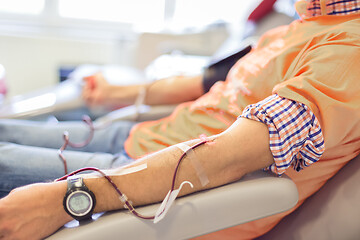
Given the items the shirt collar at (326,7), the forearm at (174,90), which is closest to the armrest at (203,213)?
the shirt collar at (326,7)

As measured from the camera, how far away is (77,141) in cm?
104

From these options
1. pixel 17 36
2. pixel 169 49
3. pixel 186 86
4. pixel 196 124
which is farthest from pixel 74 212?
pixel 17 36

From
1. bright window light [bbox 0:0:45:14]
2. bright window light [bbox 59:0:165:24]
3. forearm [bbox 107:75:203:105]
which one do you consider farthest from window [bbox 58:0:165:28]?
forearm [bbox 107:75:203:105]

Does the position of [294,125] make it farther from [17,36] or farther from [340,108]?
[17,36]

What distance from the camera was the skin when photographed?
53 centimetres

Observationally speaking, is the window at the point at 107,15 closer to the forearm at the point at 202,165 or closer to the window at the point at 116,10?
the window at the point at 116,10

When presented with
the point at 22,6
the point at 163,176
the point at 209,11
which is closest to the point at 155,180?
the point at 163,176

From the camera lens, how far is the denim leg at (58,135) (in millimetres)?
994

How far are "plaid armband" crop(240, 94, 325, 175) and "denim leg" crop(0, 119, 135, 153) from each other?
0.56 meters

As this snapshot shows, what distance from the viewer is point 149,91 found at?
125cm

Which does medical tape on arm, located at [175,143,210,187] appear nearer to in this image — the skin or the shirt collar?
the skin

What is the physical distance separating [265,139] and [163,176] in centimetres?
19

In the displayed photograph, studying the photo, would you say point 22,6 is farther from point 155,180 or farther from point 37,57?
point 155,180

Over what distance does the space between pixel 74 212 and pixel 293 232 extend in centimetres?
48
